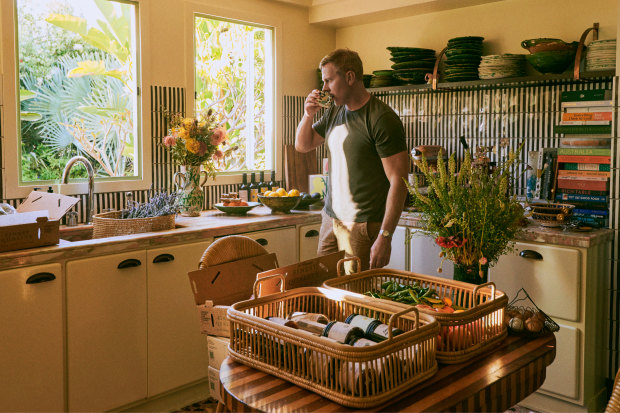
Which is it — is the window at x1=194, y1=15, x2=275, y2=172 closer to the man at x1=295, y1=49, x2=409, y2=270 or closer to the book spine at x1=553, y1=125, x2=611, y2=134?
the man at x1=295, y1=49, x2=409, y2=270

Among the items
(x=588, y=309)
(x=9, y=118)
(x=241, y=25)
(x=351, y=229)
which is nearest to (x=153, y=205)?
(x=9, y=118)

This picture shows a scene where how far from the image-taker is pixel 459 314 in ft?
5.00

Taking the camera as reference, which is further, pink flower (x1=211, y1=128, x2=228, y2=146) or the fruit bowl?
the fruit bowl

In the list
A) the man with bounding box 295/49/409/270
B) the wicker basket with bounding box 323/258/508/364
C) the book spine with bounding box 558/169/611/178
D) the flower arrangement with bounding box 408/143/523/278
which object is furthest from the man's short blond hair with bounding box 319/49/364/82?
the book spine with bounding box 558/169/611/178

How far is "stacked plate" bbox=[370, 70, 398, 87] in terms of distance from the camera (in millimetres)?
4242

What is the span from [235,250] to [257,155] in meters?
2.26

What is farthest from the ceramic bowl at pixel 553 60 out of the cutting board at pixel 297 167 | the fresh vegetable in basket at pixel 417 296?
the fresh vegetable in basket at pixel 417 296

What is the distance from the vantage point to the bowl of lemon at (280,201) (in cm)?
371

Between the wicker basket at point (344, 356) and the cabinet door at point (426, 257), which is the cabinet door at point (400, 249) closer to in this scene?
the cabinet door at point (426, 257)

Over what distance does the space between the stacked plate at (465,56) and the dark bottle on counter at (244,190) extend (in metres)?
1.50

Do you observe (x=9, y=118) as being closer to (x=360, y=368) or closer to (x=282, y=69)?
(x=282, y=69)

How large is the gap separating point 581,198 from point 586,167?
0.55 ft

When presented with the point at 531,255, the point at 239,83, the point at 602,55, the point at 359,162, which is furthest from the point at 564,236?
the point at 239,83

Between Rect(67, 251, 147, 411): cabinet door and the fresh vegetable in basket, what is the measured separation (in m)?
1.46
